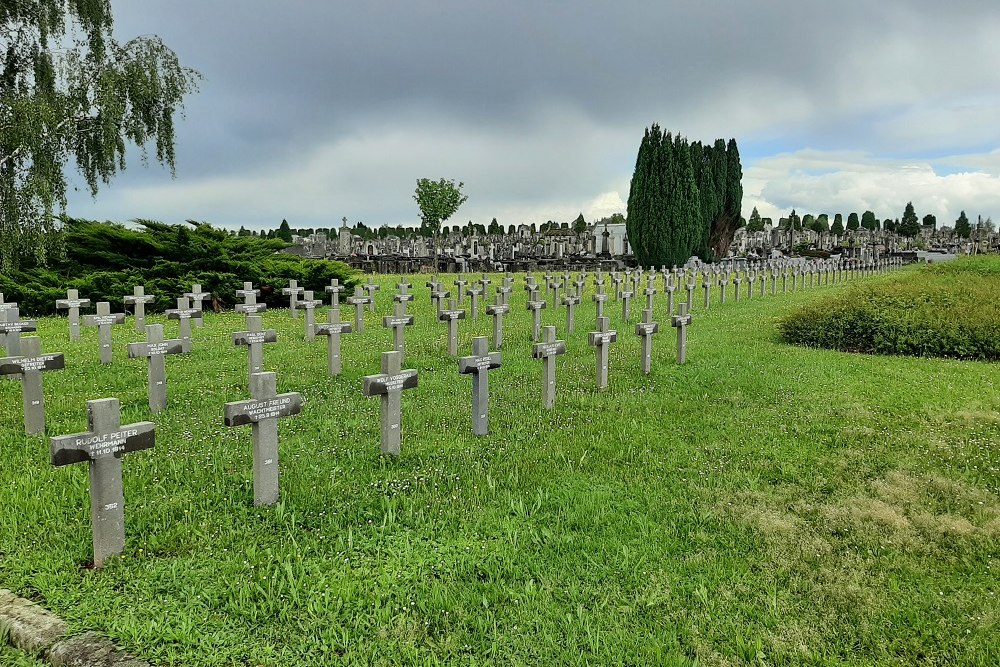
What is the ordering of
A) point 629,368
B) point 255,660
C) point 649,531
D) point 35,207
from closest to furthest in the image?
point 255,660 < point 649,531 < point 629,368 < point 35,207

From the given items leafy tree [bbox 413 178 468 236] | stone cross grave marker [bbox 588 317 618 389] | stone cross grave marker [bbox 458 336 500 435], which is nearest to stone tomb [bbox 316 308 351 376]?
stone cross grave marker [bbox 458 336 500 435]

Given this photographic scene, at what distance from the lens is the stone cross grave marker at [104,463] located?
12.4ft

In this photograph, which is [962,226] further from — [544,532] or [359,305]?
[544,532]

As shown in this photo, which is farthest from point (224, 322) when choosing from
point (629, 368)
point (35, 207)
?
point (629, 368)

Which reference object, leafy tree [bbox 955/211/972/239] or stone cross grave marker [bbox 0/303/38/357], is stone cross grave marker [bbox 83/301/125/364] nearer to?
stone cross grave marker [bbox 0/303/38/357]

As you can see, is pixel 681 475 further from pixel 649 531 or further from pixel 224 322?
pixel 224 322

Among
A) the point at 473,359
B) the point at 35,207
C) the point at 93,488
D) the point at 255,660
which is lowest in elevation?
the point at 255,660

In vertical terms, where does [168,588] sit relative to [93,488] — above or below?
below

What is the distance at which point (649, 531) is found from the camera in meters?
4.29

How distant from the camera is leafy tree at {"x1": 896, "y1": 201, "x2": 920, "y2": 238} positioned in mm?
67688

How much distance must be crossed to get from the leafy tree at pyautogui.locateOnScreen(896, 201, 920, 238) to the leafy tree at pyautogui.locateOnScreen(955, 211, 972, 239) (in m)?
3.34

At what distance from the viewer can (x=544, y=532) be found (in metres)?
4.24

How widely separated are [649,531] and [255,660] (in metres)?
2.38

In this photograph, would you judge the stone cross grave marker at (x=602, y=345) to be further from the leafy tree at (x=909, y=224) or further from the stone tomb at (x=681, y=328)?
the leafy tree at (x=909, y=224)
